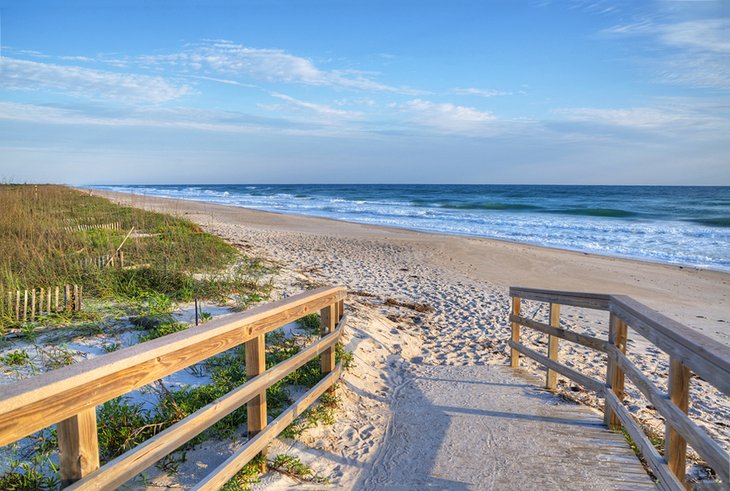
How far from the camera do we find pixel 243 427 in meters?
3.69

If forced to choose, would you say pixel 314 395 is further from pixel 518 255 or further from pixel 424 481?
pixel 518 255

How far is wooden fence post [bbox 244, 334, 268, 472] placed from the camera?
10.0 ft

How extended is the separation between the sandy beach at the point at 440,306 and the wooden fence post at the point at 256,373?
36 centimetres

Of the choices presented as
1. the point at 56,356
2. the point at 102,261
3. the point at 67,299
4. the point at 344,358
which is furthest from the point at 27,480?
the point at 102,261

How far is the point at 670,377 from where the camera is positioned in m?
2.78

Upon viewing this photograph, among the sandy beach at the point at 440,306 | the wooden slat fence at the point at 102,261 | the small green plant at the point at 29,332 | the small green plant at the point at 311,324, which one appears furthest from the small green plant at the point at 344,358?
the wooden slat fence at the point at 102,261

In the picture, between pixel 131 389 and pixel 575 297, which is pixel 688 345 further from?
pixel 131 389

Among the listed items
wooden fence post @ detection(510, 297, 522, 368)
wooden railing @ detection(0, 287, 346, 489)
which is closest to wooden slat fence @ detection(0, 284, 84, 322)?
wooden railing @ detection(0, 287, 346, 489)

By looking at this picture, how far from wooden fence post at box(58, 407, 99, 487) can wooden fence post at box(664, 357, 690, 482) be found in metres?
2.81

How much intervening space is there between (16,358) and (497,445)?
419cm

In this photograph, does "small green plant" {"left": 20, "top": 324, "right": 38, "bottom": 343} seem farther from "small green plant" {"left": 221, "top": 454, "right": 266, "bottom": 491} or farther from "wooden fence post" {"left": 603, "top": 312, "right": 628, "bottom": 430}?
"wooden fence post" {"left": 603, "top": 312, "right": 628, "bottom": 430}

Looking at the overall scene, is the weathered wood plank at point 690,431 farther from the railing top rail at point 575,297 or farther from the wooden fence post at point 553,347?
the wooden fence post at point 553,347

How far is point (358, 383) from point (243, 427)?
5.49ft

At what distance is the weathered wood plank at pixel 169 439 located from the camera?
1887 mm
